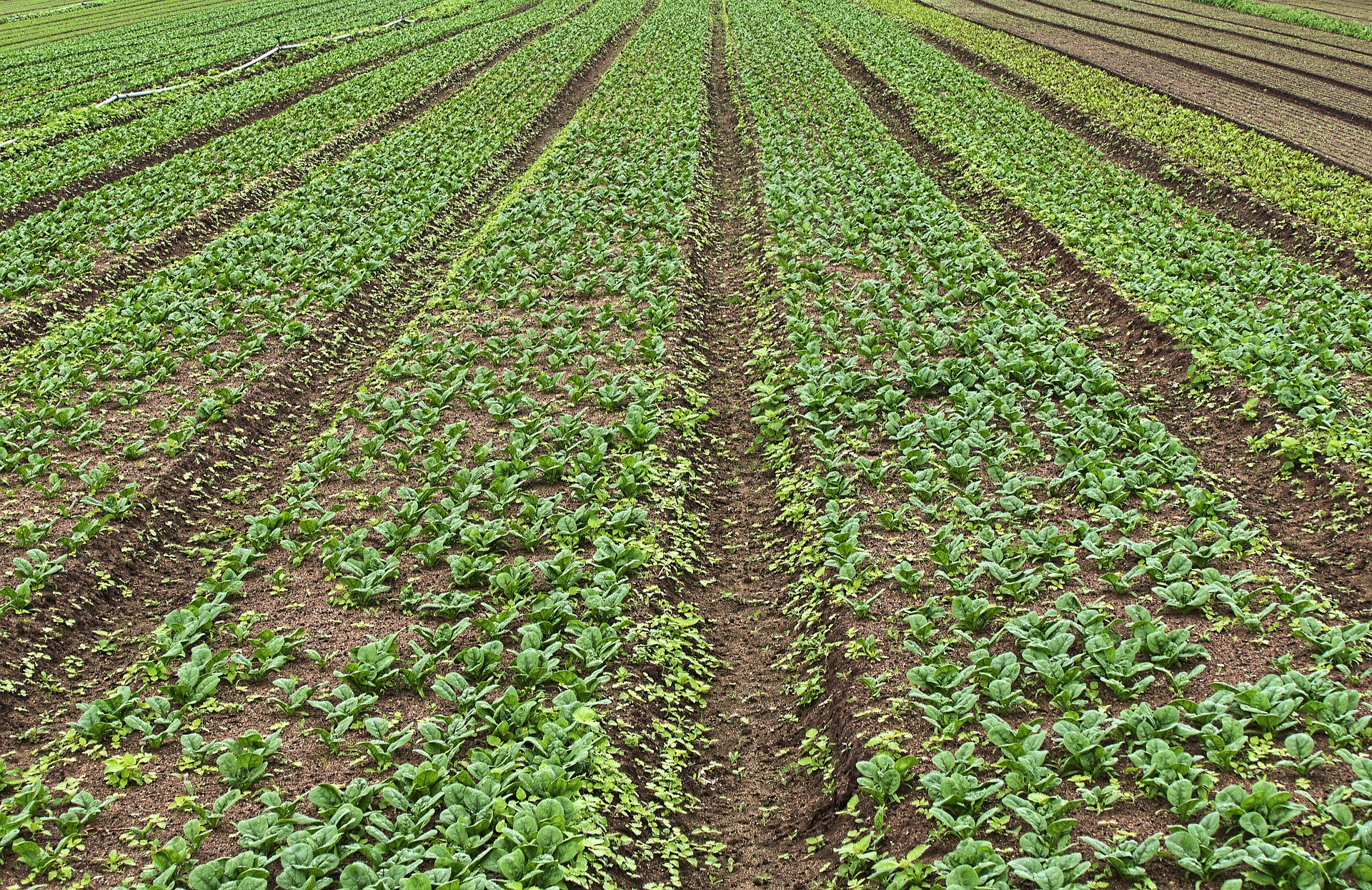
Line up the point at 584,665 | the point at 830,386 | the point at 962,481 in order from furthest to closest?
the point at 830,386 → the point at 962,481 → the point at 584,665

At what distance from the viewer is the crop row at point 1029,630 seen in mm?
4758

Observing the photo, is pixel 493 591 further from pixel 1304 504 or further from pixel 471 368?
pixel 1304 504

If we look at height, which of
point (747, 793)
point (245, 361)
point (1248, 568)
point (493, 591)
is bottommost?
point (747, 793)

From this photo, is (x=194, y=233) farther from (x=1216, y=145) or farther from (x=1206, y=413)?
(x=1216, y=145)

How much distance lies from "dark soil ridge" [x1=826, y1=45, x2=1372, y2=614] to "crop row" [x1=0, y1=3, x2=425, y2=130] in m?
24.7

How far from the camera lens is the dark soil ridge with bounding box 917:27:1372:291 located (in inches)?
535

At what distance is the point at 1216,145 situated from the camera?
19.3m

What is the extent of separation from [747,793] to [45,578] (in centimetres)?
604

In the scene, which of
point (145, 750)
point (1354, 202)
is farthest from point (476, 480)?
point (1354, 202)

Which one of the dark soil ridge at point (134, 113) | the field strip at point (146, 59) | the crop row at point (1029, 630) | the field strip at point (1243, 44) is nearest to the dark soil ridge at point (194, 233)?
the dark soil ridge at point (134, 113)

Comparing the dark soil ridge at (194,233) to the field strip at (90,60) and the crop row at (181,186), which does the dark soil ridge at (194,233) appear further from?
the field strip at (90,60)

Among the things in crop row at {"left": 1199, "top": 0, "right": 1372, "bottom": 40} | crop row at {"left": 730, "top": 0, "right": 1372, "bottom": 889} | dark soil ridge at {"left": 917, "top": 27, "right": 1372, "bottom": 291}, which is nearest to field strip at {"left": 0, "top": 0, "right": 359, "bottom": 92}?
dark soil ridge at {"left": 917, "top": 27, "right": 1372, "bottom": 291}

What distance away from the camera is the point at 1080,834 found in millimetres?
4770

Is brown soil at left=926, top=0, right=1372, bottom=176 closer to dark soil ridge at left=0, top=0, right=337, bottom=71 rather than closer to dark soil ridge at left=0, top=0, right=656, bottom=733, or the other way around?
dark soil ridge at left=0, top=0, right=656, bottom=733
